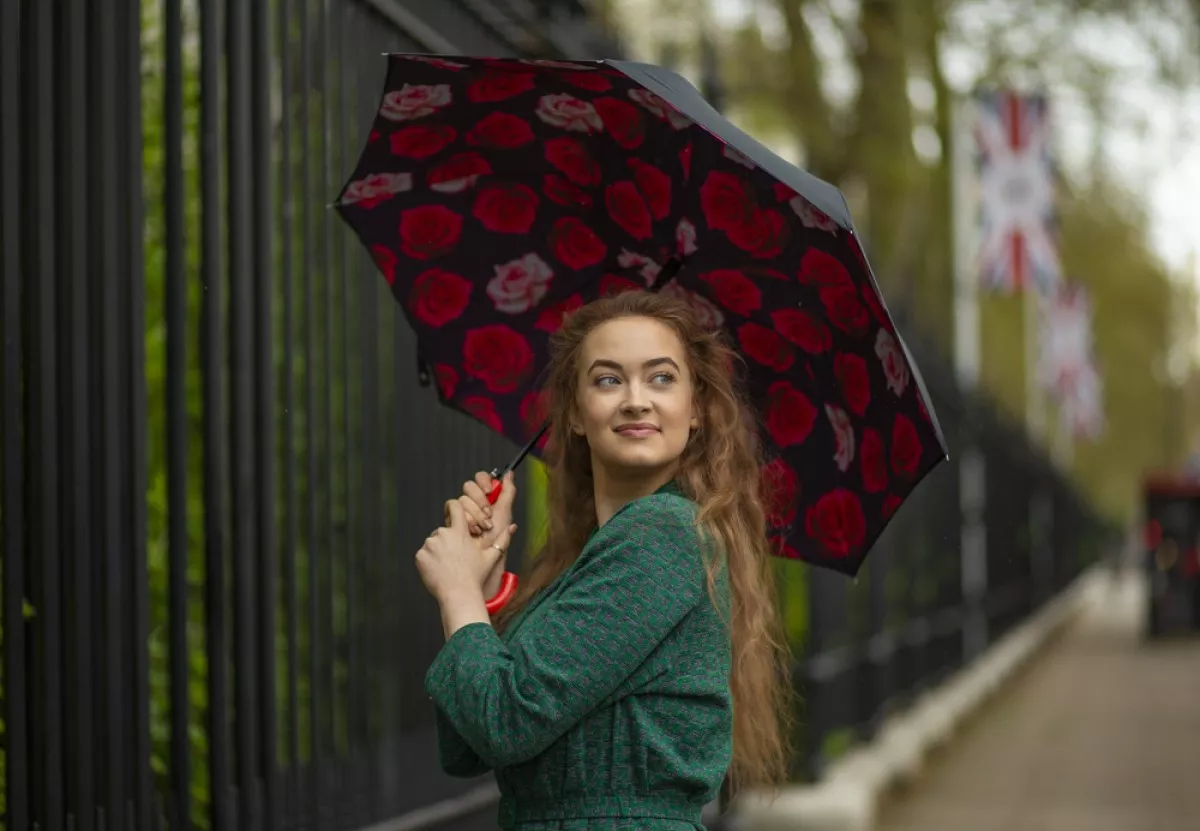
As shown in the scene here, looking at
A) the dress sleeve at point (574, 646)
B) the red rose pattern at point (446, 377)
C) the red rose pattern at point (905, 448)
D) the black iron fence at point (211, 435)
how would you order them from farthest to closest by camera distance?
the red rose pattern at point (446, 377), the red rose pattern at point (905, 448), the black iron fence at point (211, 435), the dress sleeve at point (574, 646)

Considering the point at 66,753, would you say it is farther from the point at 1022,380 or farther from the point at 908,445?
the point at 1022,380

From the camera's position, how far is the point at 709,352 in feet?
9.96

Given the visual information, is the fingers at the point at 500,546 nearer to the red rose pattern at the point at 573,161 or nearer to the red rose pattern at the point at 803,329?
the red rose pattern at the point at 803,329

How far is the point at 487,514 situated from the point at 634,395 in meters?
0.28

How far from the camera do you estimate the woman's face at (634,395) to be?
9.41ft

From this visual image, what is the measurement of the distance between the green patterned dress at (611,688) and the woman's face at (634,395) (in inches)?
3.9

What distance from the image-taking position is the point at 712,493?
2914 mm

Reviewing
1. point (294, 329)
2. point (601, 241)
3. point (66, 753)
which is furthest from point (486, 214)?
point (66, 753)

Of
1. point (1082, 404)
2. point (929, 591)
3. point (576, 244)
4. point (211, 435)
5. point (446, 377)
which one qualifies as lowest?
point (929, 591)

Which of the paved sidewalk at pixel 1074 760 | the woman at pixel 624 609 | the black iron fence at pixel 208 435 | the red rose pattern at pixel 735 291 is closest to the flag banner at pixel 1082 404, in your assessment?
the paved sidewalk at pixel 1074 760

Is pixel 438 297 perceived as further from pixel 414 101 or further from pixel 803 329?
pixel 803 329

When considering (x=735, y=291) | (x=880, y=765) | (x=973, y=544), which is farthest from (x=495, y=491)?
(x=973, y=544)

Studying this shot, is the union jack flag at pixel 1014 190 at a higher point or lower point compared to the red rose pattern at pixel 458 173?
higher

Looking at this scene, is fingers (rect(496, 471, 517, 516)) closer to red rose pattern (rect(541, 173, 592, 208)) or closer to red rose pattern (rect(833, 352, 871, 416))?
red rose pattern (rect(833, 352, 871, 416))
